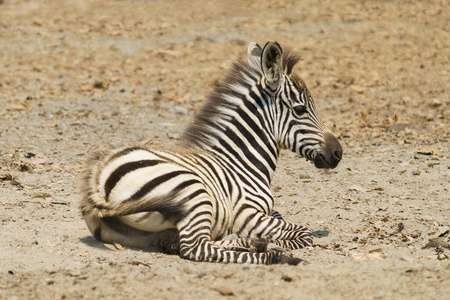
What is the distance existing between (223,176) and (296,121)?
1.05m

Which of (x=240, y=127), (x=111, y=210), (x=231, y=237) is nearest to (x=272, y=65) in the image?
(x=240, y=127)

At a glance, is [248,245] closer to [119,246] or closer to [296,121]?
[119,246]

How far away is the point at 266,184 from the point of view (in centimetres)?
684

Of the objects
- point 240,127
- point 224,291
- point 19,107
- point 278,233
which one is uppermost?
point 19,107

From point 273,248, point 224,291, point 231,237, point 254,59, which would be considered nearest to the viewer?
point 224,291

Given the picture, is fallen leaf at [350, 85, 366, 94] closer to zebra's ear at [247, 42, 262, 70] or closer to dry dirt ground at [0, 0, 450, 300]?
dry dirt ground at [0, 0, 450, 300]

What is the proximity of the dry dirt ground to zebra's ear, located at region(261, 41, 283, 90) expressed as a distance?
172 cm

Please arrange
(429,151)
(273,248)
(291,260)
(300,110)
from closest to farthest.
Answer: (291,260), (273,248), (300,110), (429,151)

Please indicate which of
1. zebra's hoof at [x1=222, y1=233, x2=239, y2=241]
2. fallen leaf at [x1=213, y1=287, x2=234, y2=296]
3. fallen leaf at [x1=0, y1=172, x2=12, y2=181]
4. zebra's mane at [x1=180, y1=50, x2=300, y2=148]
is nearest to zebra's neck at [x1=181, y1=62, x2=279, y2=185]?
zebra's mane at [x1=180, y1=50, x2=300, y2=148]

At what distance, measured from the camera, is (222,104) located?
269 inches

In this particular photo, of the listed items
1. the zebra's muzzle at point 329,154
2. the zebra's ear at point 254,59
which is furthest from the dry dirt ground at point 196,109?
the zebra's ear at point 254,59

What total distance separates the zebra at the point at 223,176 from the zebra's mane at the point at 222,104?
1 centimetres

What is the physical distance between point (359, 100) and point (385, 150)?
352 cm

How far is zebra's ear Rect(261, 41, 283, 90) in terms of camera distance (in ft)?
22.1
